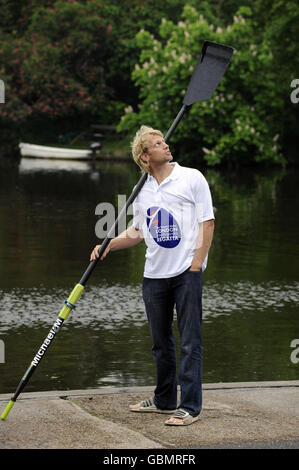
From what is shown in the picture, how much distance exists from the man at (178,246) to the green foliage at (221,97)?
31.8 meters

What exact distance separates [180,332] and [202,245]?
1.73 ft

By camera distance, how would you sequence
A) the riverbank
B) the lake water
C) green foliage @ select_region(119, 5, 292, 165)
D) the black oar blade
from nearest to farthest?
the riverbank
the black oar blade
the lake water
green foliage @ select_region(119, 5, 292, 165)

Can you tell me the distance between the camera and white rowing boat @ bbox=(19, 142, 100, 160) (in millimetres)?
43153

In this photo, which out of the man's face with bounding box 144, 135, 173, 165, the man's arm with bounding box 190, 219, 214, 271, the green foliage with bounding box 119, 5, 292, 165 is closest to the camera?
the man's arm with bounding box 190, 219, 214, 271

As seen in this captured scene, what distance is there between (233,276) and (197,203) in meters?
6.78

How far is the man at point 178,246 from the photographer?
19.6 feet

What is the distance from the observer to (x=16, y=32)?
2004 inches

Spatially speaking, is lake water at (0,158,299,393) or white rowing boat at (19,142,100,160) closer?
lake water at (0,158,299,393)

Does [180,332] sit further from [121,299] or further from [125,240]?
[121,299]
